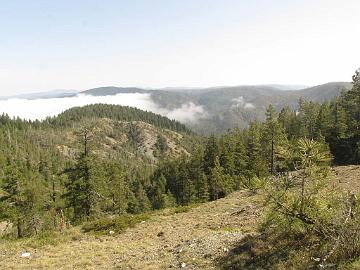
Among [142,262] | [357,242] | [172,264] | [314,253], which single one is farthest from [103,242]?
[357,242]

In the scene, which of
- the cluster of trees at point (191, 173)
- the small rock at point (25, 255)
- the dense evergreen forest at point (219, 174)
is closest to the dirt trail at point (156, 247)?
the small rock at point (25, 255)

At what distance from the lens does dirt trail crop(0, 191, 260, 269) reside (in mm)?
16125

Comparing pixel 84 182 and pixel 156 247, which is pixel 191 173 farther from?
pixel 156 247

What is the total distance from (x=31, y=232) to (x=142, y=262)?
113 feet

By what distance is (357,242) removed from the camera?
10875 mm

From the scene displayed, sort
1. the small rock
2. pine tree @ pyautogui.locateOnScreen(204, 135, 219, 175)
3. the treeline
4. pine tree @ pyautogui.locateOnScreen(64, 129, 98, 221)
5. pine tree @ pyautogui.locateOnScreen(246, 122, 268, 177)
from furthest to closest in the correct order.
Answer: pine tree @ pyautogui.locateOnScreen(204, 135, 219, 175), pine tree @ pyautogui.locateOnScreen(246, 122, 268, 177), the treeline, pine tree @ pyautogui.locateOnScreen(64, 129, 98, 221), the small rock

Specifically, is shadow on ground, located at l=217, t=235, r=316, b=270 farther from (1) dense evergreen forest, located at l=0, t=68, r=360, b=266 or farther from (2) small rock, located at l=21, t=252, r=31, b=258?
(2) small rock, located at l=21, t=252, r=31, b=258

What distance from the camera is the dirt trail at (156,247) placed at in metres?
16.1

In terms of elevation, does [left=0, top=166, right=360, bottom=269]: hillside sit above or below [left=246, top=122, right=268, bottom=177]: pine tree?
Answer: above

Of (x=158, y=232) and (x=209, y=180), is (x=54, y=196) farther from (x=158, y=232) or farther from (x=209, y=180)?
(x=209, y=180)

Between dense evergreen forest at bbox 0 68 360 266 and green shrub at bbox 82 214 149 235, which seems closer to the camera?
dense evergreen forest at bbox 0 68 360 266

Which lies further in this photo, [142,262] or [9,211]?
[9,211]

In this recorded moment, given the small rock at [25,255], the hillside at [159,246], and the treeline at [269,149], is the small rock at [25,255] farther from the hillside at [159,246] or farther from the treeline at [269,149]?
the treeline at [269,149]

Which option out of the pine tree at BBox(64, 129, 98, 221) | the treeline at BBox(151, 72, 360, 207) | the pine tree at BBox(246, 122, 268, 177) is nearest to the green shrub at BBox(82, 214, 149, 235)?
the pine tree at BBox(64, 129, 98, 221)
